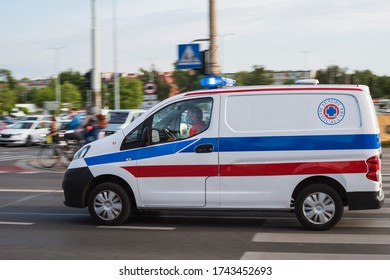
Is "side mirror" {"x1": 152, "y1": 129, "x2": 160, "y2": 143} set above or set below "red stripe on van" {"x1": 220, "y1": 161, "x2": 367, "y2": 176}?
above

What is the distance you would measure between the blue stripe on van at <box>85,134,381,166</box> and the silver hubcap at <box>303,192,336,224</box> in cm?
62

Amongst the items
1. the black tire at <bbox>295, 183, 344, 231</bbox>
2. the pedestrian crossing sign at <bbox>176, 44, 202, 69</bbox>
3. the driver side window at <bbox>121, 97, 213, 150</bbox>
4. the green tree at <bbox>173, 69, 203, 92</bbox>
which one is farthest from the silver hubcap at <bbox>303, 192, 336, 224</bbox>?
the green tree at <bbox>173, 69, 203, 92</bbox>

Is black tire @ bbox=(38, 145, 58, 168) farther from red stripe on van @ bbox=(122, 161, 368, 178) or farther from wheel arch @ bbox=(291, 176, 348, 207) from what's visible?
wheel arch @ bbox=(291, 176, 348, 207)

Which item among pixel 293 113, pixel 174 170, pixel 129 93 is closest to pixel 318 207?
pixel 293 113

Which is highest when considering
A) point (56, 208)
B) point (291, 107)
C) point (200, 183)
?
point (291, 107)

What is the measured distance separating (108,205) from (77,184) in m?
0.52

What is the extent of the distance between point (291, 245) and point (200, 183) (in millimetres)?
1544

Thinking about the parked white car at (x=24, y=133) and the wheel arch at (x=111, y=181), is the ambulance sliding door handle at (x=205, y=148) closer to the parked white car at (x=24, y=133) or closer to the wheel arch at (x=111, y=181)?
the wheel arch at (x=111, y=181)

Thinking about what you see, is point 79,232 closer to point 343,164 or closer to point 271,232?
point 271,232

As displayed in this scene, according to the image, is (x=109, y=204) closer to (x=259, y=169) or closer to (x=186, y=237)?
(x=186, y=237)

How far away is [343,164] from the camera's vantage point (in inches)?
299

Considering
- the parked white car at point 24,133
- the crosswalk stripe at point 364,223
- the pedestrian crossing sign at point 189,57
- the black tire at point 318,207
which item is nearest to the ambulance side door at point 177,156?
the black tire at point 318,207

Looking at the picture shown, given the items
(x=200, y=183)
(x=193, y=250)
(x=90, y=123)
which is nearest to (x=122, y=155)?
(x=200, y=183)

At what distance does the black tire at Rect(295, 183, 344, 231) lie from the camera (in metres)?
7.64
